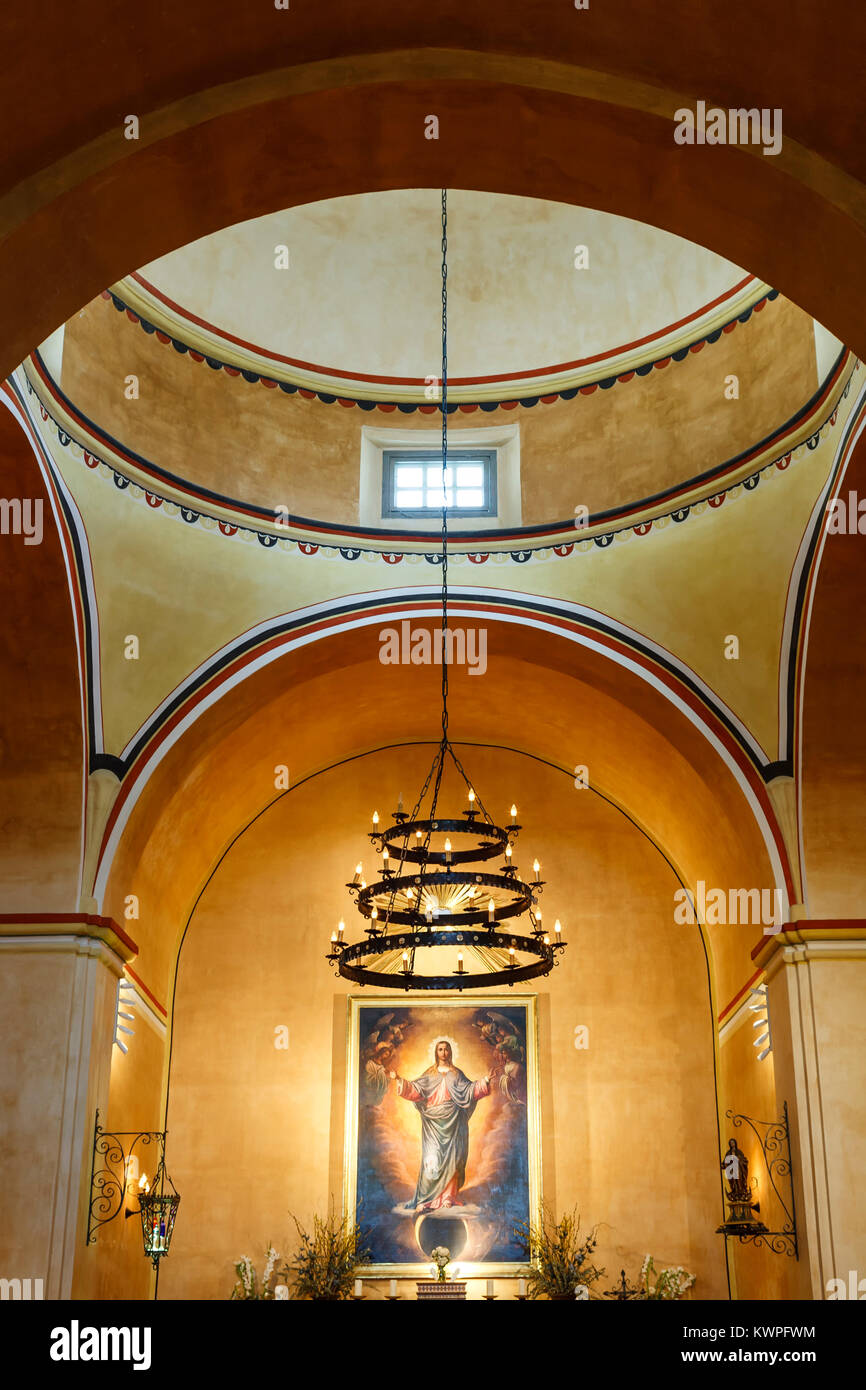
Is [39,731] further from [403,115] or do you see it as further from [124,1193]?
[403,115]

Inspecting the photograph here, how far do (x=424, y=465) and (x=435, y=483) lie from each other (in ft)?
0.68

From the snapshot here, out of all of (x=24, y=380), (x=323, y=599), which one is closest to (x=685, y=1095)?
(x=323, y=599)

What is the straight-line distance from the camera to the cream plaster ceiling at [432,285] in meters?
11.8

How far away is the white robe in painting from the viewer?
1331cm

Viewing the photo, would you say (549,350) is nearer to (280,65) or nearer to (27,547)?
(27,547)

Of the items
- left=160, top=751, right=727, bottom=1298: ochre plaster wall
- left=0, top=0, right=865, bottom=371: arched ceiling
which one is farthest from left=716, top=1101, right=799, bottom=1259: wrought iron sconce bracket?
left=0, top=0, right=865, bottom=371: arched ceiling

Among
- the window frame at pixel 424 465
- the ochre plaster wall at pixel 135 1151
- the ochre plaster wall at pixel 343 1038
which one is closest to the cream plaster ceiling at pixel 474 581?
the window frame at pixel 424 465

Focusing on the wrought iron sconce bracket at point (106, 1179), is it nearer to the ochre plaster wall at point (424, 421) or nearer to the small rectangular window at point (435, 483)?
the ochre plaster wall at point (424, 421)

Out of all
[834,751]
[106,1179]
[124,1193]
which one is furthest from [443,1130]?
[834,751]

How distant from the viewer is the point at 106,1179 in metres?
10.5

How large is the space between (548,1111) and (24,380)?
8557mm

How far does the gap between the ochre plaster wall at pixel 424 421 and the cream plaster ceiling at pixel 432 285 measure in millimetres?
442

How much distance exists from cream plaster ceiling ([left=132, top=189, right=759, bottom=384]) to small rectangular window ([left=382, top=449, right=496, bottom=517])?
732 millimetres

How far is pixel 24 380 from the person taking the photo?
921cm
